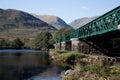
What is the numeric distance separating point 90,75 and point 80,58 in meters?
32.1

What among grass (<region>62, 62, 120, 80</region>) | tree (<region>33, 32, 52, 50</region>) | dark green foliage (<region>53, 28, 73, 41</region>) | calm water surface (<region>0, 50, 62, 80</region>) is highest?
dark green foliage (<region>53, 28, 73, 41</region>)

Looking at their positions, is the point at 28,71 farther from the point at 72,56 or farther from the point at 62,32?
the point at 62,32

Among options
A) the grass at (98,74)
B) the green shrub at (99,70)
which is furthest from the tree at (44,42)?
the green shrub at (99,70)

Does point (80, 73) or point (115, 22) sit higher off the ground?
point (115, 22)

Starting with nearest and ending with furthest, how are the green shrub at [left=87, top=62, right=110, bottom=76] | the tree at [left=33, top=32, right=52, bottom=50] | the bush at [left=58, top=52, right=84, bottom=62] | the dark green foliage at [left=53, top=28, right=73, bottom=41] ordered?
the green shrub at [left=87, top=62, right=110, bottom=76], the bush at [left=58, top=52, right=84, bottom=62], the dark green foliage at [left=53, top=28, right=73, bottom=41], the tree at [left=33, top=32, right=52, bottom=50]

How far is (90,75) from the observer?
25.1m

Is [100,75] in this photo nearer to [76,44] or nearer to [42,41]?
[76,44]

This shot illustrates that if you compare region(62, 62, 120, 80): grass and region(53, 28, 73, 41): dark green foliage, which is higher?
region(53, 28, 73, 41): dark green foliage

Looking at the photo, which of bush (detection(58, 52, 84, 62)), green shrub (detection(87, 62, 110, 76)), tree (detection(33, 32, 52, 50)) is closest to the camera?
green shrub (detection(87, 62, 110, 76))

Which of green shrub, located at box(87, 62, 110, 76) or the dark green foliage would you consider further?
the dark green foliage

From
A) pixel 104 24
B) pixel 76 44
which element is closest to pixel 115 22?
pixel 104 24

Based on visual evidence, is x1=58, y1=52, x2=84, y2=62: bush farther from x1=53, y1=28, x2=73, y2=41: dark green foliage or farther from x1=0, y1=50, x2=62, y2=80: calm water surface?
x1=53, y1=28, x2=73, y2=41: dark green foliage

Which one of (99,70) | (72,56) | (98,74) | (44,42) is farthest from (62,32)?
(98,74)

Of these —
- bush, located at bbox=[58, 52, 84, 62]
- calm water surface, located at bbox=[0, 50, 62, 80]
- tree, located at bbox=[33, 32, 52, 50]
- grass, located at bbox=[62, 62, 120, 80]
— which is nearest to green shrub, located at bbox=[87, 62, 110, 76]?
grass, located at bbox=[62, 62, 120, 80]
